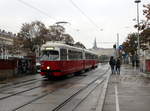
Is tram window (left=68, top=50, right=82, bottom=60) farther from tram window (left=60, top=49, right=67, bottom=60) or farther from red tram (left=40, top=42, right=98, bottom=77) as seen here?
tram window (left=60, top=49, right=67, bottom=60)

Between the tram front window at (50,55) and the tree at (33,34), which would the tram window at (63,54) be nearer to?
the tram front window at (50,55)

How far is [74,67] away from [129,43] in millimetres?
48906

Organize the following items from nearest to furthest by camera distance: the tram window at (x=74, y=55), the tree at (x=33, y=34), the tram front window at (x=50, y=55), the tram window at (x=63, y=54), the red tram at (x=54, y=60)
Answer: the red tram at (x=54, y=60) → the tram front window at (x=50, y=55) → the tram window at (x=63, y=54) → the tram window at (x=74, y=55) → the tree at (x=33, y=34)

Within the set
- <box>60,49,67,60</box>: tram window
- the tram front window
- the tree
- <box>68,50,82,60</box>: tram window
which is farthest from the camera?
the tree

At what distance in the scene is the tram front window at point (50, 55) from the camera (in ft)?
88.0

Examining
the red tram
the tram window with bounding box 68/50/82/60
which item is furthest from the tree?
the red tram

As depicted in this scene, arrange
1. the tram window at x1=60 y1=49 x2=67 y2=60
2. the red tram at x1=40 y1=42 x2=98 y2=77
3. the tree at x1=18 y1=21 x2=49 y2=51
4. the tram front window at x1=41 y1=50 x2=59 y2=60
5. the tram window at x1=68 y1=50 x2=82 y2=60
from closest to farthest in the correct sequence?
the red tram at x1=40 y1=42 x2=98 y2=77 < the tram front window at x1=41 y1=50 x2=59 y2=60 < the tram window at x1=60 y1=49 x2=67 y2=60 < the tram window at x1=68 y1=50 x2=82 y2=60 < the tree at x1=18 y1=21 x2=49 y2=51

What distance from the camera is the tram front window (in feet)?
88.0

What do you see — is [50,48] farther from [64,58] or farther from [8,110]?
[8,110]

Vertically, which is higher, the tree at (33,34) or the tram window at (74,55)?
the tree at (33,34)

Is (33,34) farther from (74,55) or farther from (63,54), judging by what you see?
(63,54)

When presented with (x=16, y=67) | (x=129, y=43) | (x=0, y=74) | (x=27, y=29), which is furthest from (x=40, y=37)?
(x=0, y=74)

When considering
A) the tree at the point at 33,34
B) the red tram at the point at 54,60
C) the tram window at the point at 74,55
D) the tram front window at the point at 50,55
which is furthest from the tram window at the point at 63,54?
the tree at the point at 33,34

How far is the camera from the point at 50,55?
89.0 ft
